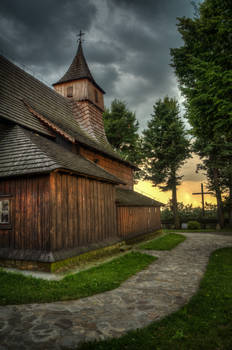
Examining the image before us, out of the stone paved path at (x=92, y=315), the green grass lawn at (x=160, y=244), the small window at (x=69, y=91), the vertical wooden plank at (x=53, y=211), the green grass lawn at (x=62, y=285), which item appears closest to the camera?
the stone paved path at (x=92, y=315)

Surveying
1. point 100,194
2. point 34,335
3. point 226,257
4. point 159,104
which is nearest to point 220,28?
point 100,194

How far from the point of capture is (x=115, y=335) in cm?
373

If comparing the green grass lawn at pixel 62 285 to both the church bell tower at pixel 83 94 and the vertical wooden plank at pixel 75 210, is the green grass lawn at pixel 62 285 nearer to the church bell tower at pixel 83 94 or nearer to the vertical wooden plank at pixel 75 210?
the vertical wooden plank at pixel 75 210

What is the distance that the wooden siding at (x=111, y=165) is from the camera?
15.2 meters

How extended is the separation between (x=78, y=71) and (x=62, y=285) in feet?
64.0

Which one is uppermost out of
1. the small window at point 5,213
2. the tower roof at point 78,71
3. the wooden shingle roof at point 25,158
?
the tower roof at point 78,71

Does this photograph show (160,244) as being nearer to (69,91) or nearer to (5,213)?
(5,213)

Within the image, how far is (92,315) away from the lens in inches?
177

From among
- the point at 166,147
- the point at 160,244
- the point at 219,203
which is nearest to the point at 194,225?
the point at 219,203

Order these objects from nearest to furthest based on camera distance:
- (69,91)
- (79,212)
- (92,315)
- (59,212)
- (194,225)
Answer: (92,315)
(59,212)
(79,212)
(69,91)
(194,225)

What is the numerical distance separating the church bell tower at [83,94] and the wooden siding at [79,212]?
844 centimetres

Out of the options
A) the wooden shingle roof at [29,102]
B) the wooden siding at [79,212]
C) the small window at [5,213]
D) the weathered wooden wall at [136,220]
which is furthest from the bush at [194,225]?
the small window at [5,213]

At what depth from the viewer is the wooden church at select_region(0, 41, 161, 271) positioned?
825cm

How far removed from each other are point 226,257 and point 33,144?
958 cm
